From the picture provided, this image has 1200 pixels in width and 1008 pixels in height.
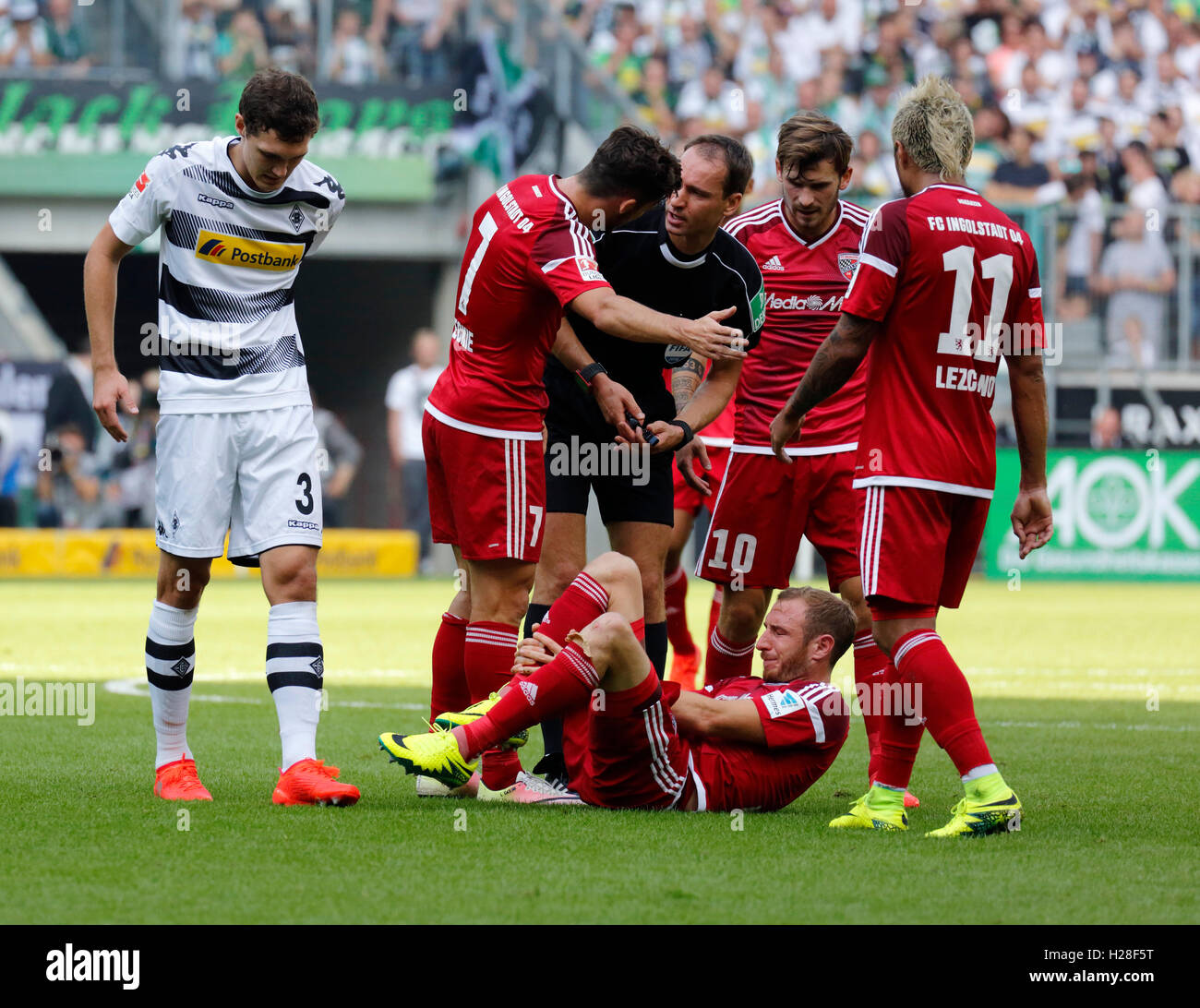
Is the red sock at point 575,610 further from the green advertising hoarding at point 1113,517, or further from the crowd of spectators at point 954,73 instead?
the crowd of spectators at point 954,73

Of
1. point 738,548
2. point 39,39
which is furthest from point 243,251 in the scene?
point 39,39

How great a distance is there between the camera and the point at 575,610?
5.29m

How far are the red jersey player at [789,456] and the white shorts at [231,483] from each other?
1838 mm

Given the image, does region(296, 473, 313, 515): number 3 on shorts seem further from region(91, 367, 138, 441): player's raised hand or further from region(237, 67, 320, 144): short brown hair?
region(237, 67, 320, 144): short brown hair

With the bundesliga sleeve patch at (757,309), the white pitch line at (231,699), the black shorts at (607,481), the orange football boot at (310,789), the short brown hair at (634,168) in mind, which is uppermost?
the short brown hair at (634,168)

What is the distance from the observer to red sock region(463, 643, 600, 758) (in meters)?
5.09

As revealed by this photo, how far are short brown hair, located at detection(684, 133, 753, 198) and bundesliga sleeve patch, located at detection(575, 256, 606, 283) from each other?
886mm

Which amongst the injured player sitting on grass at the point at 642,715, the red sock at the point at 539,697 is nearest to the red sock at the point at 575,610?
the injured player sitting on grass at the point at 642,715

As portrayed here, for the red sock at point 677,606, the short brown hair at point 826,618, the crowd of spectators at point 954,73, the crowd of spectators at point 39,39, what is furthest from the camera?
the crowd of spectators at point 39,39

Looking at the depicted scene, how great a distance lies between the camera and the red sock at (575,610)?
208 inches

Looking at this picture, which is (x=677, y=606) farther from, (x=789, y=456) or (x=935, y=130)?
(x=935, y=130)

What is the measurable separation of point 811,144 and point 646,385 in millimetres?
1051

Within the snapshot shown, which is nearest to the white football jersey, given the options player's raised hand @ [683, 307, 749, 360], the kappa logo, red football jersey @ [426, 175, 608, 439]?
the kappa logo
